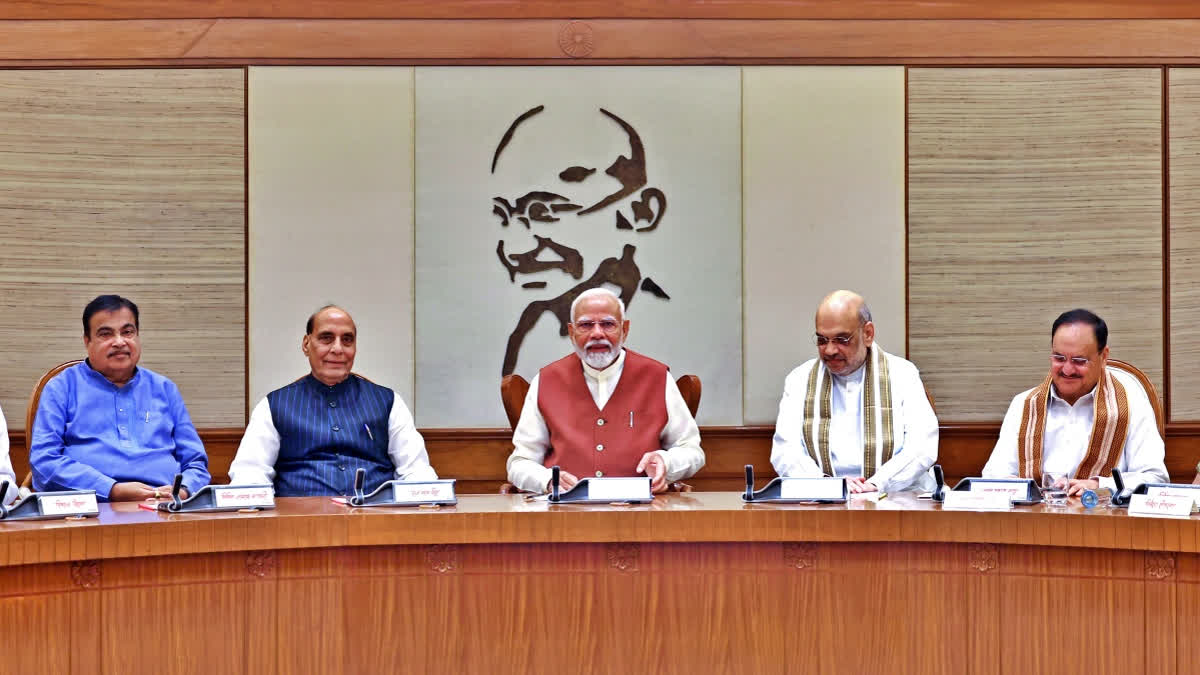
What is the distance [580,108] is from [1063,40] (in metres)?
1.97

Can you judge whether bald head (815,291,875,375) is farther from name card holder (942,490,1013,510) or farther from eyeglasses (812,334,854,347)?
name card holder (942,490,1013,510)

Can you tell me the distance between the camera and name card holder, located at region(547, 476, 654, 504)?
283cm

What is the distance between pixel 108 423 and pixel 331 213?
1.22 m

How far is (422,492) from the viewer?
9.31ft

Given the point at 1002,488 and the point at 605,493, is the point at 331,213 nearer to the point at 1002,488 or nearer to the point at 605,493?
the point at 605,493

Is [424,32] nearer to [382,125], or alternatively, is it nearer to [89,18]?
[382,125]

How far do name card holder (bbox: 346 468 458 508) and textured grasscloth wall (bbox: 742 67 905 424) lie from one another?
1899 millimetres

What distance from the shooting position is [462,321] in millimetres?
4434

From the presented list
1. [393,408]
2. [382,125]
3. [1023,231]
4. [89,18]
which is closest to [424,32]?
[382,125]

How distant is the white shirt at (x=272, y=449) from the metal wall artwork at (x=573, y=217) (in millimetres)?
751

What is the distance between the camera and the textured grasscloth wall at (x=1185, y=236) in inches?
176

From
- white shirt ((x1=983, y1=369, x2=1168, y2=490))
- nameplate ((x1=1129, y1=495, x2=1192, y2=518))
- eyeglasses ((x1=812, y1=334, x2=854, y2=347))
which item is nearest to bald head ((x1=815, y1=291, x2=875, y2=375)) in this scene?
eyeglasses ((x1=812, y1=334, x2=854, y2=347))

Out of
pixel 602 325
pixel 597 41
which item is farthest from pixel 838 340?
pixel 597 41

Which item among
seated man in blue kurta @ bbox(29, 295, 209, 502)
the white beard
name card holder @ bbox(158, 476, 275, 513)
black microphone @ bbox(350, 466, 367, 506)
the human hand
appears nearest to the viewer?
name card holder @ bbox(158, 476, 275, 513)
